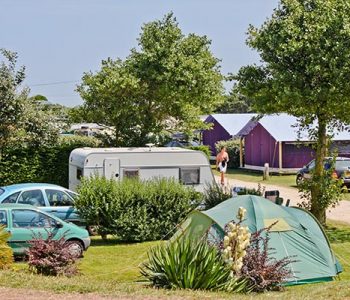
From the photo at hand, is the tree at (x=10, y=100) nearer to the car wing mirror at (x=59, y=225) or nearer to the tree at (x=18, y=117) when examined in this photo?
the tree at (x=18, y=117)

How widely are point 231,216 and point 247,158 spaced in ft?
84.3

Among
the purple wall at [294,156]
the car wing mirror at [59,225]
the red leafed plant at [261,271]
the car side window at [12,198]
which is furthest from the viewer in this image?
the purple wall at [294,156]

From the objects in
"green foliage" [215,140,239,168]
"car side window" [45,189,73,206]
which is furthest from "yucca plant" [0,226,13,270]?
"green foliage" [215,140,239,168]

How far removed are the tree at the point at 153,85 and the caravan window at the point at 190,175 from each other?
575cm

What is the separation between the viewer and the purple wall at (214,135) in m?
42.8

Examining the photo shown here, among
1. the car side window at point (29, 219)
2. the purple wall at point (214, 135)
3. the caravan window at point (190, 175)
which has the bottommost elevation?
the car side window at point (29, 219)

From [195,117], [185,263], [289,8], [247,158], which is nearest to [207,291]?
[185,263]

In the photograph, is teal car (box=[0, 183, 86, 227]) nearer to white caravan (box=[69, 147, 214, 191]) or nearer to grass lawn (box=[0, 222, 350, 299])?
grass lawn (box=[0, 222, 350, 299])

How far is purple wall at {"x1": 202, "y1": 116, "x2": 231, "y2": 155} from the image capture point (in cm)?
4283

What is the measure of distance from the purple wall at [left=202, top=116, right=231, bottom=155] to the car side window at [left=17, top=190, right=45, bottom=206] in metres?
25.2

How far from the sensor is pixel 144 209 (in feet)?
56.0

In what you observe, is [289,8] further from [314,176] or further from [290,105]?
[314,176]

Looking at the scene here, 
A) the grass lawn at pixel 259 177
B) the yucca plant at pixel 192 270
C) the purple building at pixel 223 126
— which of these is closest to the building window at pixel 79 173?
the yucca plant at pixel 192 270

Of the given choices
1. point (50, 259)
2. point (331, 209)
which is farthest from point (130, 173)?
point (50, 259)
